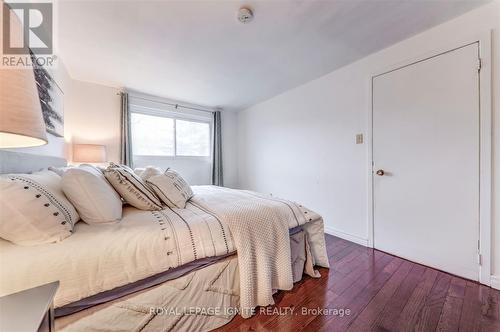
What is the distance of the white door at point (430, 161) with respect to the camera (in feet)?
5.40

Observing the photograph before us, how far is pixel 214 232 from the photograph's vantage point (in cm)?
121

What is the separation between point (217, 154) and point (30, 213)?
3.48 metres

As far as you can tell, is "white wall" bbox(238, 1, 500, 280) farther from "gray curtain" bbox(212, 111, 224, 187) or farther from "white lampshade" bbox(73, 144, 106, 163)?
"white lampshade" bbox(73, 144, 106, 163)

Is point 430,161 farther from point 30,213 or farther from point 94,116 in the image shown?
point 94,116

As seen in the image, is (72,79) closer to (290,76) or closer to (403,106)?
(290,76)

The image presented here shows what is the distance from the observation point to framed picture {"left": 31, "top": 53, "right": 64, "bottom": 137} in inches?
64.2

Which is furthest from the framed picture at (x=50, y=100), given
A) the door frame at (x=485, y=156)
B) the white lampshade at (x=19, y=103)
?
the door frame at (x=485, y=156)

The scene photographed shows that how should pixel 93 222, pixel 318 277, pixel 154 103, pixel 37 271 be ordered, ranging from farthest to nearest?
pixel 154 103
pixel 318 277
pixel 93 222
pixel 37 271

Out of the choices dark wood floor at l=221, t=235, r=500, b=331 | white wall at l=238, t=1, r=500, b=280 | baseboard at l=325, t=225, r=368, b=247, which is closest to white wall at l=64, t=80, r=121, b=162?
white wall at l=238, t=1, r=500, b=280

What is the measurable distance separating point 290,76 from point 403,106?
4.75 ft

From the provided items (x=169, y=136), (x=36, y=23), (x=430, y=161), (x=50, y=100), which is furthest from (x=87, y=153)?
(x=430, y=161)

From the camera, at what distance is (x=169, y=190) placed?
5.29ft

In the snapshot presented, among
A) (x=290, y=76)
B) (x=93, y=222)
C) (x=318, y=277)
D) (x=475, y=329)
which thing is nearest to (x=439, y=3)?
(x=290, y=76)

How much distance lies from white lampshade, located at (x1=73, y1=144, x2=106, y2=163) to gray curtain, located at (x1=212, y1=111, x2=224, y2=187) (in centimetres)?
199
